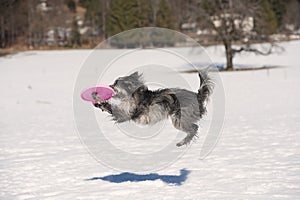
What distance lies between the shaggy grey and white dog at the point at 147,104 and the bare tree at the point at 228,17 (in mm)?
30170

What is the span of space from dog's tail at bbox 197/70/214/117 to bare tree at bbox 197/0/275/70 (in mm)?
29526

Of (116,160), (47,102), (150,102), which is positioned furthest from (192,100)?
(47,102)

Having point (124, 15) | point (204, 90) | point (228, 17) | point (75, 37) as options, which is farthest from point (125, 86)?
point (75, 37)

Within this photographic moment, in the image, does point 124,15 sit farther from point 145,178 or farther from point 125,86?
point 125,86

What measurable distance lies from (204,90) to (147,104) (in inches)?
32.8

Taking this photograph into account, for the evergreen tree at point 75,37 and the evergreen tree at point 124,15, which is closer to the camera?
the evergreen tree at point 124,15

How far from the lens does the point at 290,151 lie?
409 inches

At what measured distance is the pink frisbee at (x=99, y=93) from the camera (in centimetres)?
523

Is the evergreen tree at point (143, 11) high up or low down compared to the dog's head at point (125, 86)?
up

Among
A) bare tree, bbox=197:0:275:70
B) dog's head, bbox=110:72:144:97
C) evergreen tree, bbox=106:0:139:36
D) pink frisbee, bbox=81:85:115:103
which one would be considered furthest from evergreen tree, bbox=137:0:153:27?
dog's head, bbox=110:72:144:97

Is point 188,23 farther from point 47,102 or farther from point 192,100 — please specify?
point 192,100

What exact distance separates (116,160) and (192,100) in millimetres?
4887

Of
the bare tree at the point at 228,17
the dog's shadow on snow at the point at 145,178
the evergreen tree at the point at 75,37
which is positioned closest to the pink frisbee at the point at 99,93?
the dog's shadow on snow at the point at 145,178

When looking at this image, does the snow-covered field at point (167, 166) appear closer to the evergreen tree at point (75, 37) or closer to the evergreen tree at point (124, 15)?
the evergreen tree at point (124, 15)
